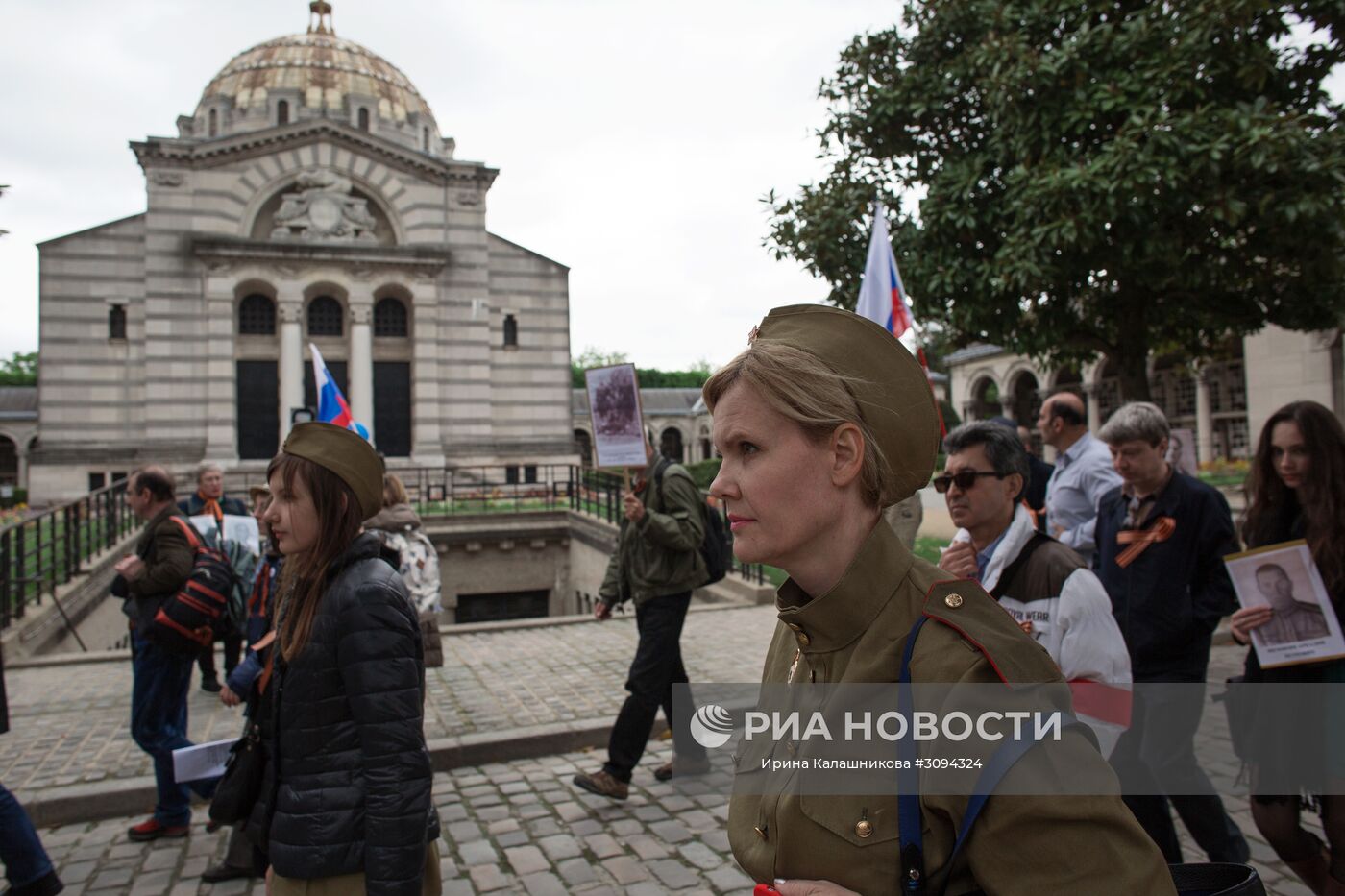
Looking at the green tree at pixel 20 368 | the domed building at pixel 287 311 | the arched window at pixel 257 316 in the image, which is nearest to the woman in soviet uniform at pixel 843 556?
the domed building at pixel 287 311

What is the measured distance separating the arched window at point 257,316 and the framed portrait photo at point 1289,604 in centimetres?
3045

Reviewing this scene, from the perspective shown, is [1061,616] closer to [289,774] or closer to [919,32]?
[289,774]

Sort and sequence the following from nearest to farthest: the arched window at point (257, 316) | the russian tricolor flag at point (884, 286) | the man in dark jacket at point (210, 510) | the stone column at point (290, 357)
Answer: the russian tricolor flag at point (884, 286) → the man in dark jacket at point (210, 510) → the stone column at point (290, 357) → the arched window at point (257, 316)

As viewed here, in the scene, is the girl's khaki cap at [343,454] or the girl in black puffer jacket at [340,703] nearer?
the girl in black puffer jacket at [340,703]

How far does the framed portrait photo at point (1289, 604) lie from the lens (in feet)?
11.0

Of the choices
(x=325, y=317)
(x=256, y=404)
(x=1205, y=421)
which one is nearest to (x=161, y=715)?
(x=256, y=404)

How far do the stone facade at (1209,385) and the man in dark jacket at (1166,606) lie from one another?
24.0 ft

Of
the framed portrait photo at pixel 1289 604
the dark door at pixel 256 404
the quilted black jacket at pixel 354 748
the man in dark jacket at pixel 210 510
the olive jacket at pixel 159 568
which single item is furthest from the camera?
the dark door at pixel 256 404

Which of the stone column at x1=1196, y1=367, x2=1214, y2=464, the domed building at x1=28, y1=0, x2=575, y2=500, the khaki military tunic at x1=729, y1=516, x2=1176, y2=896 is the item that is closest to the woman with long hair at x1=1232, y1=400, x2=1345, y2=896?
the khaki military tunic at x1=729, y1=516, x2=1176, y2=896

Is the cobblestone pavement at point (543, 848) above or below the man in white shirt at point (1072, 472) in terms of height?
below

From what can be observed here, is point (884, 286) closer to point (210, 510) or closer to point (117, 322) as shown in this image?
point (210, 510)

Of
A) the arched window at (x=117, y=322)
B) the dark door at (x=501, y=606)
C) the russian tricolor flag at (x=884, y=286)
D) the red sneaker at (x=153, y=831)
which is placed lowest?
the dark door at (x=501, y=606)

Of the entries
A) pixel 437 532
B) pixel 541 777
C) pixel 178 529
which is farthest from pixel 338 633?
pixel 437 532

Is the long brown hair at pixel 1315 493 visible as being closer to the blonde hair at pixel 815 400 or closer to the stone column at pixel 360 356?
the blonde hair at pixel 815 400
